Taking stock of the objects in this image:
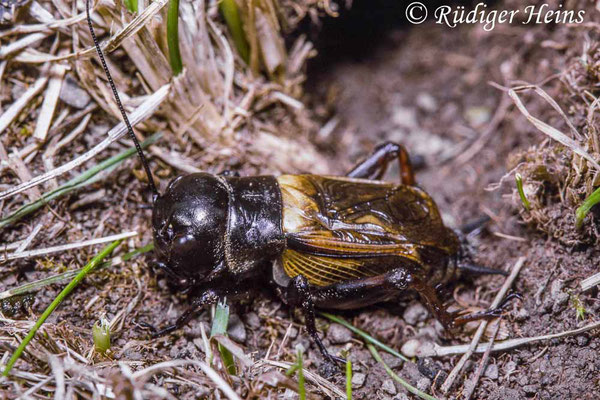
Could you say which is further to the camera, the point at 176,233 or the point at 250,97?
the point at 250,97

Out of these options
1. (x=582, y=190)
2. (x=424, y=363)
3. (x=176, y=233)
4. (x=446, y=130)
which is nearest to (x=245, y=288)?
(x=176, y=233)

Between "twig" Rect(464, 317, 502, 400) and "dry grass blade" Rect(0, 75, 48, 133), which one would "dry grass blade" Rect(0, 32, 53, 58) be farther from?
"twig" Rect(464, 317, 502, 400)

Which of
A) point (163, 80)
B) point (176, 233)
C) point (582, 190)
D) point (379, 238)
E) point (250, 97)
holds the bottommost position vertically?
point (582, 190)

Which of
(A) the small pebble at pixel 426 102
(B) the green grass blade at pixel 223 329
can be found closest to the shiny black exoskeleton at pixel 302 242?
(B) the green grass blade at pixel 223 329

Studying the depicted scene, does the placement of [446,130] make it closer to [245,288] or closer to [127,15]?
[245,288]

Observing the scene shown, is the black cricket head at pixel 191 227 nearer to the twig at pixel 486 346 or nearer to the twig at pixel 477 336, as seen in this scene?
the twig at pixel 486 346

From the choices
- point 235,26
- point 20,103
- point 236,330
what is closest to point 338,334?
point 236,330
